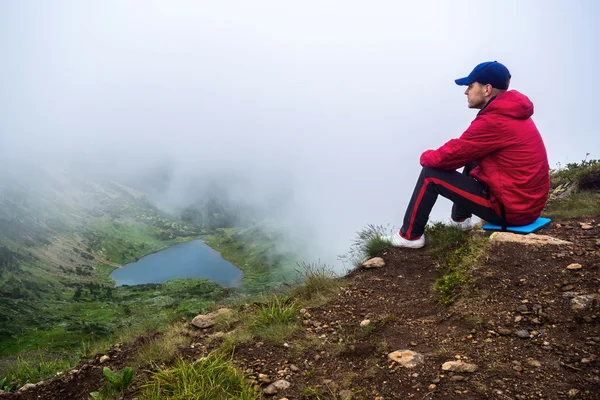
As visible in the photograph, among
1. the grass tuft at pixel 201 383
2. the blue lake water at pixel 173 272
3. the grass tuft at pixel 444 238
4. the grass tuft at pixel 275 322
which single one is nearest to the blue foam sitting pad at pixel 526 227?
the grass tuft at pixel 444 238

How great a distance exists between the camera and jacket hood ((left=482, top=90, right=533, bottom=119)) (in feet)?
22.5

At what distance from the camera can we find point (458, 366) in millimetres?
4594

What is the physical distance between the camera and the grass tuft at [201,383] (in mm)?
4605

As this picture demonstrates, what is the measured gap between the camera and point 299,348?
568 cm

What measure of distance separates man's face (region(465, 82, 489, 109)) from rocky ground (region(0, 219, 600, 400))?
2.47 m

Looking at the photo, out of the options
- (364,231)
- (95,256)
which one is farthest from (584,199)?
(95,256)

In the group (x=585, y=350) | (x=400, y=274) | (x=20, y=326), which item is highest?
(x=585, y=350)

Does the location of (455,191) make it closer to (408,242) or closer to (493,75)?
(408,242)

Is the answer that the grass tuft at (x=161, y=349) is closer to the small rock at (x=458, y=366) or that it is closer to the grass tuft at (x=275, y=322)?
the grass tuft at (x=275, y=322)

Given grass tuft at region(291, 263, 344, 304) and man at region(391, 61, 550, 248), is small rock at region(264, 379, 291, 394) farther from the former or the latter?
man at region(391, 61, 550, 248)

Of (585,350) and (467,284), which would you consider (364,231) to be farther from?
(585,350)

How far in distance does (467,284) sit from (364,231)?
3.84 m

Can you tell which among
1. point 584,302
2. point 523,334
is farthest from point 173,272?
point 584,302

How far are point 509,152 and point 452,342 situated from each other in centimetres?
348
